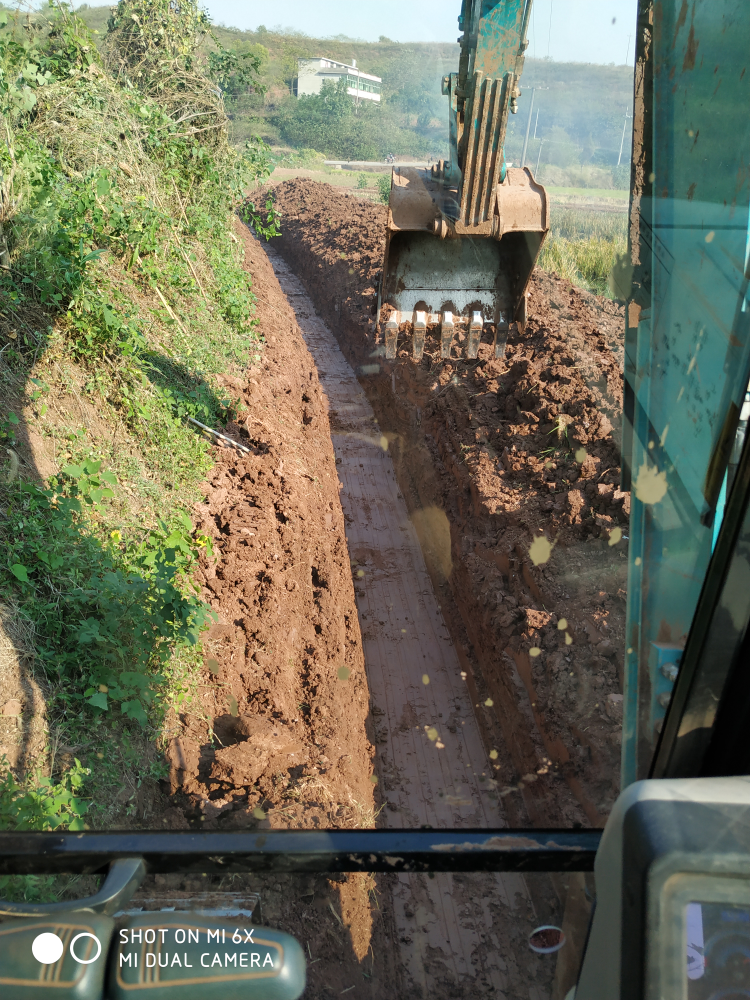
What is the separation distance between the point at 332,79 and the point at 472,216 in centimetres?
4612

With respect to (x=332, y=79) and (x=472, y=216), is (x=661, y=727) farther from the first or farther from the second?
(x=332, y=79)

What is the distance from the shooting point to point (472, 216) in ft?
15.1

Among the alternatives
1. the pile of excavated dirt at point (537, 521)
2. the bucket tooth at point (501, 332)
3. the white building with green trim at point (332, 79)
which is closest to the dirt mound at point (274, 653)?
the pile of excavated dirt at point (537, 521)

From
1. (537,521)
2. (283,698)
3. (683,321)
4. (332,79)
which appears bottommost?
(283,698)

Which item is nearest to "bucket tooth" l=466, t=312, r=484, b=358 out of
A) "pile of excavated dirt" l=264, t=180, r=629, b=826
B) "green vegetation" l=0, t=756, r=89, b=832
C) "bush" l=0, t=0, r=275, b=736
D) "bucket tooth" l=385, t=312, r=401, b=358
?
"bucket tooth" l=385, t=312, r=401, b=358

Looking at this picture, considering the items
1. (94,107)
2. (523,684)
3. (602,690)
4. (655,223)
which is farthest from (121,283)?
(655,223)

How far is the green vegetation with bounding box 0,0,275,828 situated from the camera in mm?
3787

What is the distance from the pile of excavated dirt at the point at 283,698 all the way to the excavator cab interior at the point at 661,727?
1.73 meters

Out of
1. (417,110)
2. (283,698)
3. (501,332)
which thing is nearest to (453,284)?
(501,332)

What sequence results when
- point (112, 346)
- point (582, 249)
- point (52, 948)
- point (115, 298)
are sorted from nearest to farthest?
1. point (52, 948)
2. point (112, 346)
3. point (115, 298)
4. point (582, 249)

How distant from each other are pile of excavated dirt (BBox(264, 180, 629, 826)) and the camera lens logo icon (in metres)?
3.54

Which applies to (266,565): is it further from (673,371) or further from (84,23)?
(84,23)

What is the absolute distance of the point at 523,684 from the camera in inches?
200

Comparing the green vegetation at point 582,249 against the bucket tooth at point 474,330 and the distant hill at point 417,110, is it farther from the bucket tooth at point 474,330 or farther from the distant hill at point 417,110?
the bucket tooth at point 474,330
